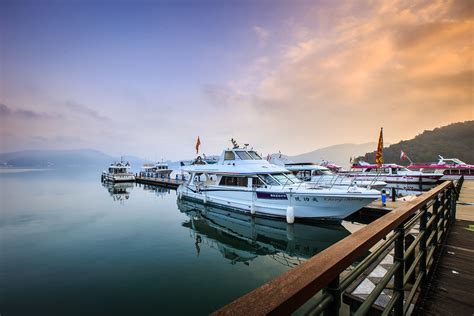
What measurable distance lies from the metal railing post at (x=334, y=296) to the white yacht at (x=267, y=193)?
1259cm

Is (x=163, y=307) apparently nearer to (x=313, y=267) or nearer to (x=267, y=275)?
(x=267, y=275)

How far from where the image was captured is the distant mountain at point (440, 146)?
94.0 metres

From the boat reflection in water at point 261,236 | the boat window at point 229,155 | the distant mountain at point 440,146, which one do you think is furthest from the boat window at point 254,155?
the distant mountain at point 440,146

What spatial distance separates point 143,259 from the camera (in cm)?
977

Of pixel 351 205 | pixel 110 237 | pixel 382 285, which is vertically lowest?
pixel 110 237

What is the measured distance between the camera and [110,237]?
13.1m

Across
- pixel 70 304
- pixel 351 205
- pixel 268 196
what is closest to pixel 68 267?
pixel 70 304

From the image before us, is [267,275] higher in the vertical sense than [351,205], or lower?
lower

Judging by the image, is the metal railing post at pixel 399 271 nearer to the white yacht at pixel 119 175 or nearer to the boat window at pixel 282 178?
the boat window at pixel 282 178

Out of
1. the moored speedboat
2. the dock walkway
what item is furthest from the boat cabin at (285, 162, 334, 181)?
the dock walkway

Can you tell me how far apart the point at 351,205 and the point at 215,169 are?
394 inches

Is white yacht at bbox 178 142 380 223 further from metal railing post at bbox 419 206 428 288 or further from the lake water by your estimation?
metal railing post at bbox 419 206 428 288

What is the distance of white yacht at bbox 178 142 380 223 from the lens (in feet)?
42.2

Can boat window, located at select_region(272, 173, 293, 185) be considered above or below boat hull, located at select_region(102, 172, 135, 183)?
above
